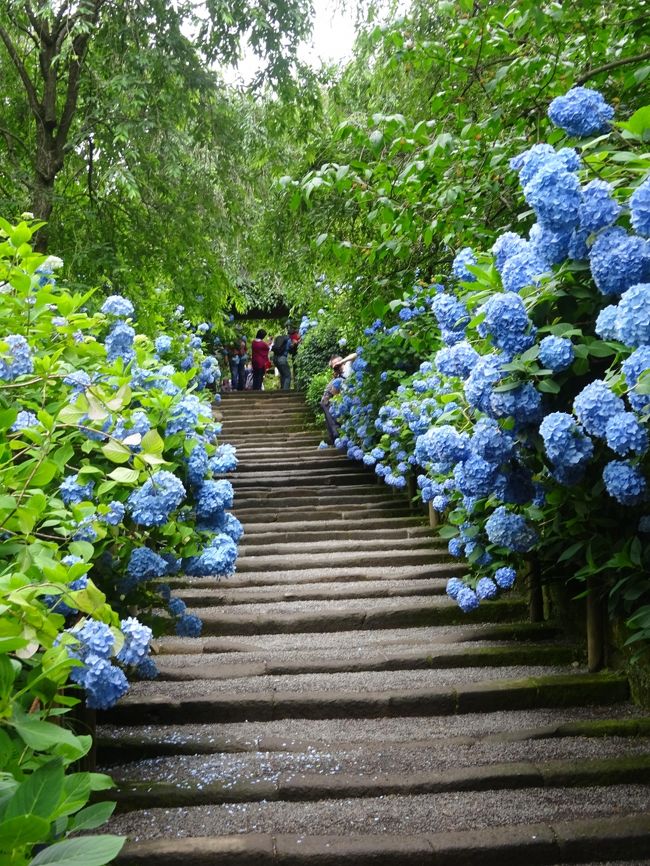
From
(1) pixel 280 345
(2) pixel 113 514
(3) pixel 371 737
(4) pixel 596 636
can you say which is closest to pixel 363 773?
(3) pixel 371 737

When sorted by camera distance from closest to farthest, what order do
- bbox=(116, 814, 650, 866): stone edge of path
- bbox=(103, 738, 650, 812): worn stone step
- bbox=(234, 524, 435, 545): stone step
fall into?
bbox=(116, 814, 650, 866): stone edge of path
bbox=(103, 738, 650, 812): worn stone step
bbox=(234, 524, 435, 545): stone step

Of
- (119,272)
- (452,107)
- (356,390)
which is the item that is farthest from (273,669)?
(356,390)

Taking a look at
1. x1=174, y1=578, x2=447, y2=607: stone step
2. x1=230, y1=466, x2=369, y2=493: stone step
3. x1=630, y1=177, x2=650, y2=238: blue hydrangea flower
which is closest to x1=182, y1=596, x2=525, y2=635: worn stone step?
x1=174, y1=578, x2=447, y2=607: stone step

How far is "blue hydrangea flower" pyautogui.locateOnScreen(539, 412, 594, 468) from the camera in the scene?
2340 millimetres

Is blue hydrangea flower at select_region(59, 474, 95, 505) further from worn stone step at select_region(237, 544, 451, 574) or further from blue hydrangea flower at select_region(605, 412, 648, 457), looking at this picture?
worn stone step at select_region(237, 544, 451, 574)

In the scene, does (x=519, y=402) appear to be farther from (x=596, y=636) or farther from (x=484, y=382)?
(x=596, y=636)

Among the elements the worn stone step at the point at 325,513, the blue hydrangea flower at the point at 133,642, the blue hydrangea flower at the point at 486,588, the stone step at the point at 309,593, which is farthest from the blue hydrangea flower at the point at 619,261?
the worn stone step at the point at 325,513

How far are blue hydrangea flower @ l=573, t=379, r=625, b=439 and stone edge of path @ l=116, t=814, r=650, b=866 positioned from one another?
1520mm

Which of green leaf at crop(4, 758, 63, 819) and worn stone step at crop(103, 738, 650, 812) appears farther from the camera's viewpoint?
worn stone step at crop(103, 738, 650, 812)

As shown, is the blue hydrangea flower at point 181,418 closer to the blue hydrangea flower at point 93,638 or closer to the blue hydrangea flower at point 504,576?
the blue hydrangea flower at point 93,638

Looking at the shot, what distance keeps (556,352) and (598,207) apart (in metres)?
0.37

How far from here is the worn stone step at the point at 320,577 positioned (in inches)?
243

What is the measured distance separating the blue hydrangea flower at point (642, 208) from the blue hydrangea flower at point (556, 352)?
0.38 meters

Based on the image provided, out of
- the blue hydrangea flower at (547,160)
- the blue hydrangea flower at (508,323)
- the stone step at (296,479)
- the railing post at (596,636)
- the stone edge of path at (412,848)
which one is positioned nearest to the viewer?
the blue hydrangea flower at (547,160)
